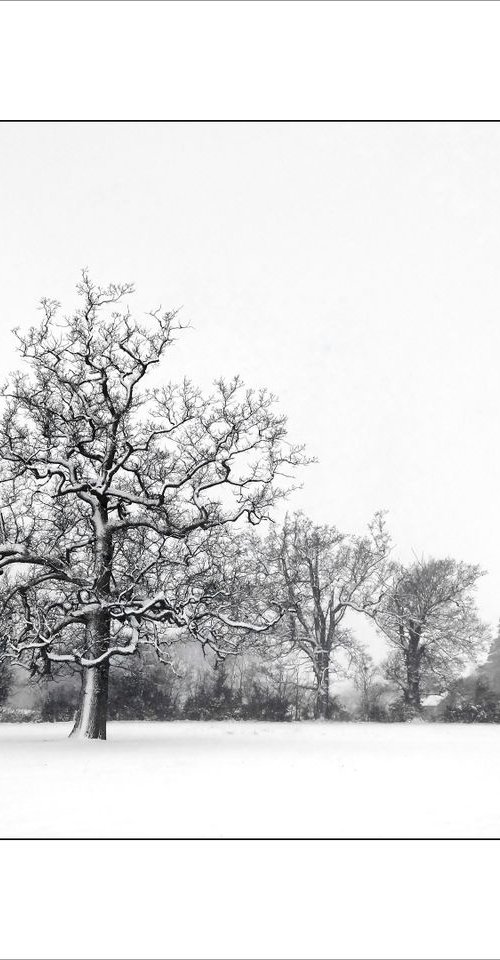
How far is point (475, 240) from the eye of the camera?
63.7 feet

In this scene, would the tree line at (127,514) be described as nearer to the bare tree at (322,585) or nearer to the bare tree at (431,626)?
the bare tree at (322,585)

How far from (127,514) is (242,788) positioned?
28.7 ft

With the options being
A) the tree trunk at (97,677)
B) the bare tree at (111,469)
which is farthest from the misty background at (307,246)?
the tree trunk at (97,677)

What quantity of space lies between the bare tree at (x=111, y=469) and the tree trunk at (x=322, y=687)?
5.60 metres

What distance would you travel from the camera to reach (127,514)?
65.6 feet

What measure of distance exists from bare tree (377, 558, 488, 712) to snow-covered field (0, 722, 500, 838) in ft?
18.2

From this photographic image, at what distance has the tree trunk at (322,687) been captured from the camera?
81.4 feet

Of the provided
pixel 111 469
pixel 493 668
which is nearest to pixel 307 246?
pixel 111 469

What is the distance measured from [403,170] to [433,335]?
163 inches

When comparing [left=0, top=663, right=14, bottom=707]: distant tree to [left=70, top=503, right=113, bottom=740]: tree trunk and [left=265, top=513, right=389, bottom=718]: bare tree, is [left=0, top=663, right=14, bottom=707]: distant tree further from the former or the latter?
[left=265, top=513, right=389, bottom=718]: bare tree

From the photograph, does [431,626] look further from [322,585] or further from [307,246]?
[307,246]

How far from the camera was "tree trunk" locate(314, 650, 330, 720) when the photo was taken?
24797mm

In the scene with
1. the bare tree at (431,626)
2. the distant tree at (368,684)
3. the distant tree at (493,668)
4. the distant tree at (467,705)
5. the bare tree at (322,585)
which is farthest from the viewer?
the distant tree at (467,705)

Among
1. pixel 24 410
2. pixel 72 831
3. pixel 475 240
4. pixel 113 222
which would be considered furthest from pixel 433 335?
pixel 72 831
